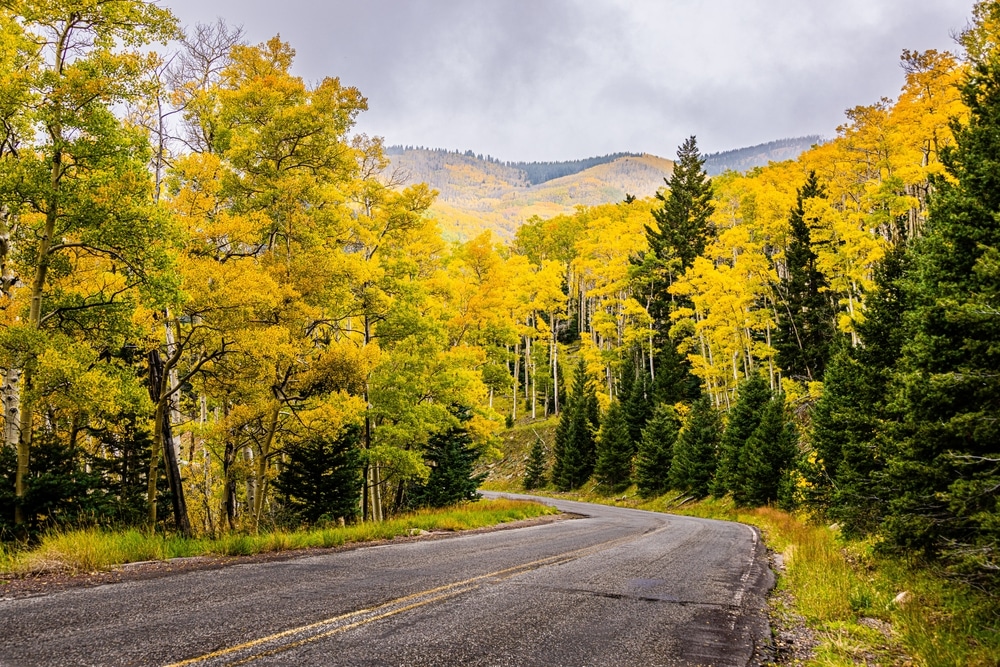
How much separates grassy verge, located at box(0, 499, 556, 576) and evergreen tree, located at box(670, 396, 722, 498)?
19.4 meters

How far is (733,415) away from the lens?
26922 mm

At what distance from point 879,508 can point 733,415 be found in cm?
1467

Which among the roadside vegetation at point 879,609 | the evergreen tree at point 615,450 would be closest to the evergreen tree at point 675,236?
the evergreen tree at point 615,450

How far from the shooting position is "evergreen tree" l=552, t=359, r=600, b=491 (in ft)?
130

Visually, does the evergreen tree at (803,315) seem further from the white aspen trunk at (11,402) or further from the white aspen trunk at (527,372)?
the white aspen trunk at (11,402)

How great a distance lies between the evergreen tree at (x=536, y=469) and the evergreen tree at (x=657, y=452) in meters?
10.1

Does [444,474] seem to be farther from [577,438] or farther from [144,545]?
[577,438]

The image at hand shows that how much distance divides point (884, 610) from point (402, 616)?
259 inches

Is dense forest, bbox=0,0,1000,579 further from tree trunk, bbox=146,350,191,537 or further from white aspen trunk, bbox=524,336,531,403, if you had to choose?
white aspen trunk, bbox=524,336,531,403

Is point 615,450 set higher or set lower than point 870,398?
lower

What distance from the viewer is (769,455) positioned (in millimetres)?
24812

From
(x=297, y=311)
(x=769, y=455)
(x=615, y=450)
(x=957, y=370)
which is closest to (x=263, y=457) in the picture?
(x=297, y=311)

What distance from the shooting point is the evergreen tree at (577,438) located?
130ft

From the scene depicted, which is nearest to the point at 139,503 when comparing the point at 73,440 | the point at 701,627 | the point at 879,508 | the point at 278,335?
the point at 73,440
